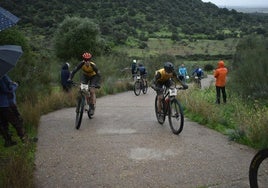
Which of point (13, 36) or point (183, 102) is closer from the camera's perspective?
point (183, 102)

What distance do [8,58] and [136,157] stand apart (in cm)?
296

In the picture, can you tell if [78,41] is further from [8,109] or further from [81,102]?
[8,109]

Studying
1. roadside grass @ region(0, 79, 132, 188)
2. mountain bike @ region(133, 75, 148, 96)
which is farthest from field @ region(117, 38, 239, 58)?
roadside grass @ region(0, 79, 132, 188)

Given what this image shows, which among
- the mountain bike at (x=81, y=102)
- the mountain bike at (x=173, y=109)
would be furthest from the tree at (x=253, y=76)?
the mountain bike at (x=81, y=102)

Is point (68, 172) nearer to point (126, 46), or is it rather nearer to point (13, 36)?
point (13, 36)

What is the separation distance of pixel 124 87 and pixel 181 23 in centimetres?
A: 7309

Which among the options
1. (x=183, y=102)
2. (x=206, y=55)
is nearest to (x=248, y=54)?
(x=183, y=102)

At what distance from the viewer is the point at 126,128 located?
1106cm

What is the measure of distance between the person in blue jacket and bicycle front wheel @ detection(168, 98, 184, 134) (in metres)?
3.53

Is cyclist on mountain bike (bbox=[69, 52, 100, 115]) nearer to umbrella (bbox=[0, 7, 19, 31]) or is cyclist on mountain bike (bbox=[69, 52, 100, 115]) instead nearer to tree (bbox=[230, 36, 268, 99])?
umbrella (bbox=[0, 7, 19, 31])

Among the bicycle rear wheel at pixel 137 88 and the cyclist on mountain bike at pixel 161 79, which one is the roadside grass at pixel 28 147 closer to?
the bicycle rear wheel at pixel 137 88

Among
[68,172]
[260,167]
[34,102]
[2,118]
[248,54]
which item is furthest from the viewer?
[248,54]

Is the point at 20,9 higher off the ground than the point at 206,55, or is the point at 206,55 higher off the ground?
the point at 20,9

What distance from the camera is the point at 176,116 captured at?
9945 mm
